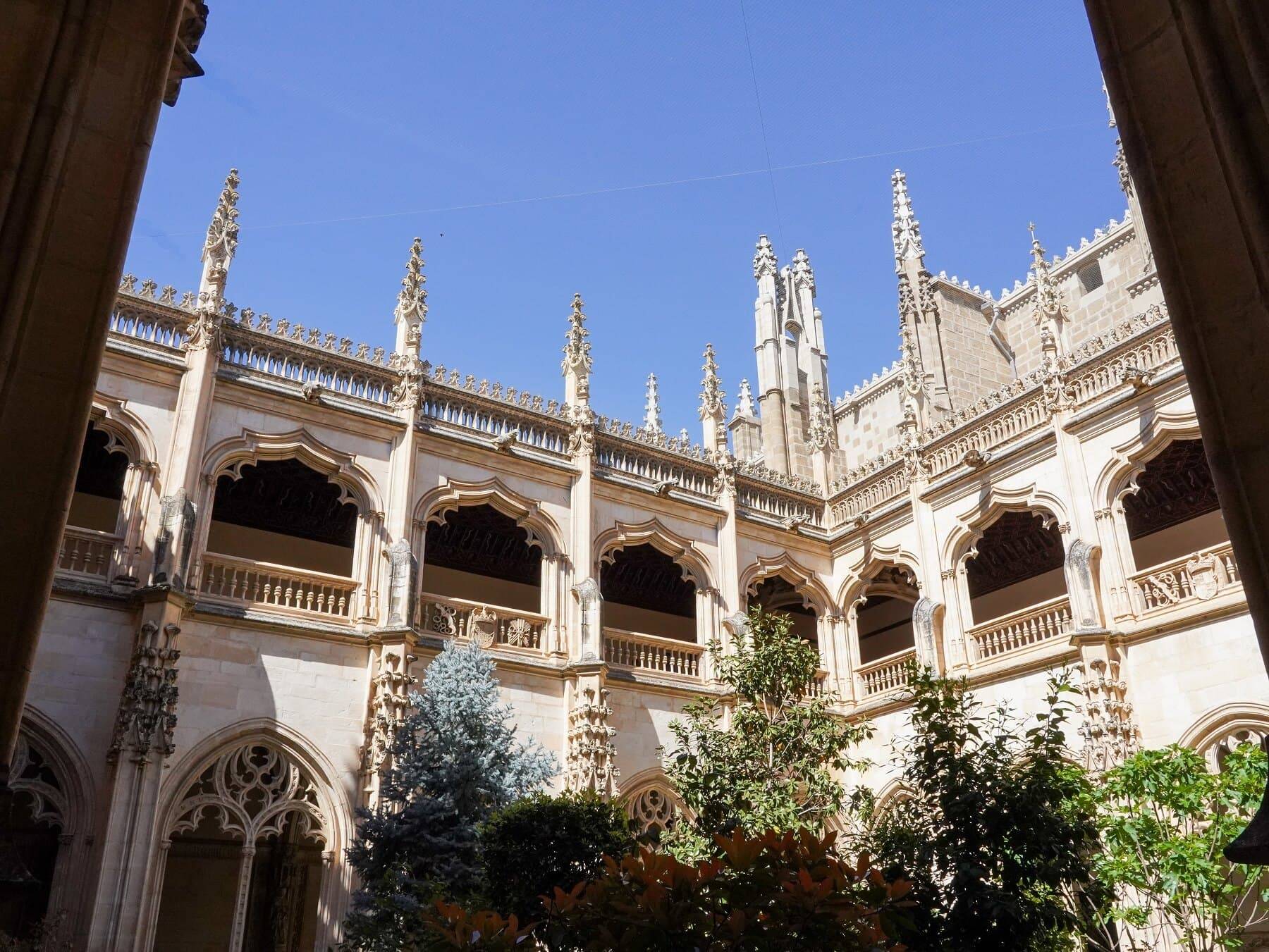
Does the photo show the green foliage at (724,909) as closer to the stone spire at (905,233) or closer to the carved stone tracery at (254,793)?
the carved stone tracery at (254,793)

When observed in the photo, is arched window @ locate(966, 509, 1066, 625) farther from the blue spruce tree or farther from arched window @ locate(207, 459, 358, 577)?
arched window @ locate(207, 459, 358, 577)

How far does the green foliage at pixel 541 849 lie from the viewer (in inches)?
363

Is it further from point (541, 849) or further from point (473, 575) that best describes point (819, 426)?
point (541, 849)

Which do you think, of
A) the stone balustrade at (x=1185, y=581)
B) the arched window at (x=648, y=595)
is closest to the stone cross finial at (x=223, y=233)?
the arched window at (x=648, y=595)

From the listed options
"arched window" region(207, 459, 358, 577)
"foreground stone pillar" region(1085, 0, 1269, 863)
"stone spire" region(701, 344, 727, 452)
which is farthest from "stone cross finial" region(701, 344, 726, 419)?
"foreground stone pillar" region(1085, 0, 1269, 863)

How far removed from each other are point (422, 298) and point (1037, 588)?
567 inches

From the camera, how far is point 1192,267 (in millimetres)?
4453

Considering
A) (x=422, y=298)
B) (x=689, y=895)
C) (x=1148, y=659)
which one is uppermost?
(x=422, y=298)

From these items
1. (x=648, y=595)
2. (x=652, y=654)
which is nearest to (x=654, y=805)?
(x=652, y=654)

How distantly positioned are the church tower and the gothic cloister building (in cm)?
386

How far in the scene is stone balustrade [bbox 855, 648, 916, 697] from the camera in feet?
65.7

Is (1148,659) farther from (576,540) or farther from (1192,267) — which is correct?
(1192,267)

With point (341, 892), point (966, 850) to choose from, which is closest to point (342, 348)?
point (341, 892)

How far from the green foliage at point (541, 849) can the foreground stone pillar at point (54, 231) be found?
606cm
